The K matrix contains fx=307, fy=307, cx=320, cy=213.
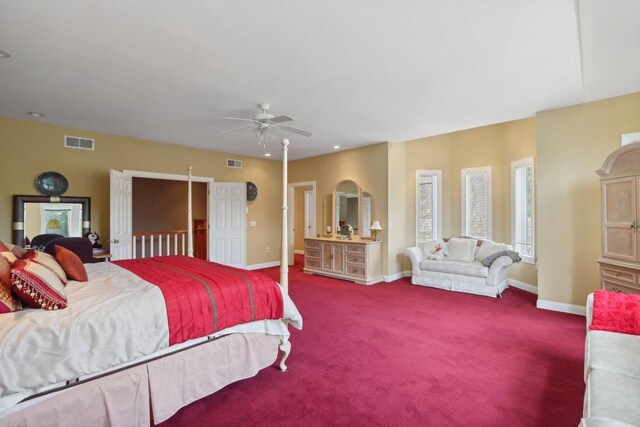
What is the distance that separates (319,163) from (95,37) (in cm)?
492

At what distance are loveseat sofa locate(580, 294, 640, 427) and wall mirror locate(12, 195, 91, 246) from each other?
19.2 ft

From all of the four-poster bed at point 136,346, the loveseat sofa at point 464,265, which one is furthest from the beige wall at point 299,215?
the four-poster bed at point 136,346

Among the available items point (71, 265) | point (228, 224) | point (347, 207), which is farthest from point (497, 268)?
point (71, 265)

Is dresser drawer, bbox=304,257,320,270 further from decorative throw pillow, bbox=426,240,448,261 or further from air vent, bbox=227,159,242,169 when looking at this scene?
air vent, bbox=227,159,242,169

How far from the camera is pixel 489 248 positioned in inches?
200

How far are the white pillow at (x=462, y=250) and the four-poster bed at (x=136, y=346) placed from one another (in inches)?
150

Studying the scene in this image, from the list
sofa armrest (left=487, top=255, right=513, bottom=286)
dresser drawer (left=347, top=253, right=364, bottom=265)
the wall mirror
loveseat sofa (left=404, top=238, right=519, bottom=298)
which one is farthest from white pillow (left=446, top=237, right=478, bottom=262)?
the wall mirror

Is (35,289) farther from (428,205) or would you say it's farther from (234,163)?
(428,205)

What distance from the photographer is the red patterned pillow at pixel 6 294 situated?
1.61 metres

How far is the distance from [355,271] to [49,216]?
485cm

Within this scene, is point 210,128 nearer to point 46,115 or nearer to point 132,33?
point 46,115

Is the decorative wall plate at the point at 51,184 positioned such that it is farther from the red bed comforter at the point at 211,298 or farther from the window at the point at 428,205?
the window at the point at 428,205

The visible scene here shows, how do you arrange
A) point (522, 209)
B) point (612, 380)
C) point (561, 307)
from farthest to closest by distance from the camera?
point (522, 209)
point (561, 307)
point (612, 380)

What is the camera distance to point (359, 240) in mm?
5934
